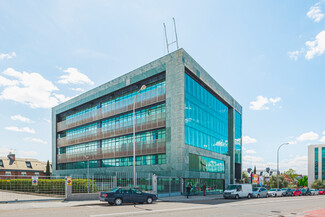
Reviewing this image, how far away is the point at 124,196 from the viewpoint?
21.0 meters

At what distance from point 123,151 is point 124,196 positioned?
23.9m

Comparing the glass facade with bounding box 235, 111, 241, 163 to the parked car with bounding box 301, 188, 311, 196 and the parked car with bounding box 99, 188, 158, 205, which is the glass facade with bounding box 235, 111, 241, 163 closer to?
the parked car with bounding box 301, 188, 311, 196

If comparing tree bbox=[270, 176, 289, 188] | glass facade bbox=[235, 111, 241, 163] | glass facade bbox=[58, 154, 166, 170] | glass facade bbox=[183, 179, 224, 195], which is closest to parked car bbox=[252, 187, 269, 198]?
glass facade bbox=[183, 179, 224, 195]

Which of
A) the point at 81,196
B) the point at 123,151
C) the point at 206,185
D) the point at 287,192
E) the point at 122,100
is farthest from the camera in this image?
the point at 287,192

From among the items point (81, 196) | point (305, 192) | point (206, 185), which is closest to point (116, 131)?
point (206, 185)

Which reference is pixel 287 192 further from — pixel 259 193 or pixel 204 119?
pixel 204 119

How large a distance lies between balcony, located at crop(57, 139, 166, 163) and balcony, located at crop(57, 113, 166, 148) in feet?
7.10

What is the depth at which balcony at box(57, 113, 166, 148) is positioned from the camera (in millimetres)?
39025

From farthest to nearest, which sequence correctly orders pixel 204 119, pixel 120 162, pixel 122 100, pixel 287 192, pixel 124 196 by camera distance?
Result: pixel 287 192
pixel 120 162
pixel 122 100
pixel 204 119
pixel 124 196

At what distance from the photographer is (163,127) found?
3831 centimetres

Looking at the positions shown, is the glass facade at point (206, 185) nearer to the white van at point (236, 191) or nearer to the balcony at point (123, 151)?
the white van at point (236, 191)

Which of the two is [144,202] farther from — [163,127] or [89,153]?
[89,153]

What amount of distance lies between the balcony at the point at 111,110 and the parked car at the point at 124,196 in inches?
725

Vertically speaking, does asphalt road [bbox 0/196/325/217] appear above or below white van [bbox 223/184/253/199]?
above
